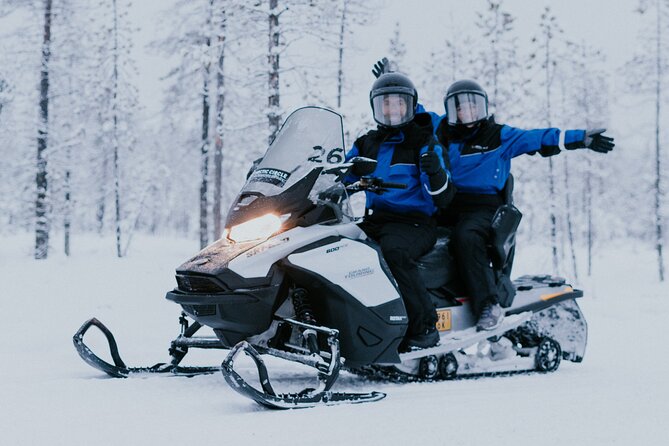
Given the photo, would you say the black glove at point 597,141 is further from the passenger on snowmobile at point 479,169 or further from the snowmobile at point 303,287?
the snowmobile at point 303,287

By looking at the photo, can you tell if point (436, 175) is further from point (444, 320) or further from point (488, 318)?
point (488, 318)

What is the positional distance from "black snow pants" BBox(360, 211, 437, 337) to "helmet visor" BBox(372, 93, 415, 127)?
0.79 metres

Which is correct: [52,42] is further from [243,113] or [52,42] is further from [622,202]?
[622,202]

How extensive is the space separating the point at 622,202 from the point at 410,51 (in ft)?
93.3

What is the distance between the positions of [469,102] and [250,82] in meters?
7.49

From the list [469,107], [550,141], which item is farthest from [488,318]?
[469,107]

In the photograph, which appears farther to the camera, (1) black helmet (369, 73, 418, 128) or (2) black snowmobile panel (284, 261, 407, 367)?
(1) black helmet (369, 73, 418, 128)

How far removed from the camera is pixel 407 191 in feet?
15.3

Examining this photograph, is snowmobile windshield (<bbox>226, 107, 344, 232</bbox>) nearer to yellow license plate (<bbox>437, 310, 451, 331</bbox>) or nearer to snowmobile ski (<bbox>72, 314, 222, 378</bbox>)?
snowmobile ski (<bbox>72, 314, 222, 378</bbox>)

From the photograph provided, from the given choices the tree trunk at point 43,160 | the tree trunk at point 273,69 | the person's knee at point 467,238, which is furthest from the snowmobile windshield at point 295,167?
the tree trunk at point 43,160

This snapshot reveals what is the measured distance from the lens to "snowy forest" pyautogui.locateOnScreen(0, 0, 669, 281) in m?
12.3

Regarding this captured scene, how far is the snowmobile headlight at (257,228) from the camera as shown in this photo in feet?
12.6

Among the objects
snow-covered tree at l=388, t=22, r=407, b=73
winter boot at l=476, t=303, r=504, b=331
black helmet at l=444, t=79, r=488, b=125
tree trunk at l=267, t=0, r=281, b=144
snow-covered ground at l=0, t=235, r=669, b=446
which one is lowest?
snow-covered ground at l=0, t=235, r=669, b=446

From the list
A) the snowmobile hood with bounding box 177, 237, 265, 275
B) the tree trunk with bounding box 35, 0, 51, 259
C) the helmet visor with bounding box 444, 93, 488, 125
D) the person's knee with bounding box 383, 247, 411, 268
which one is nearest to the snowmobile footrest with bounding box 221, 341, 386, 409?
the snowmobile hood with bounding box 177, 237, 265, 275
